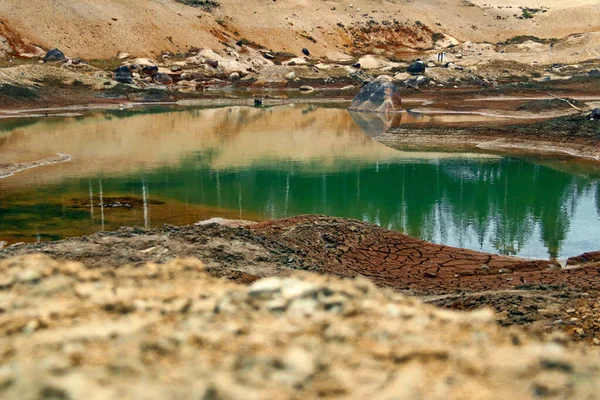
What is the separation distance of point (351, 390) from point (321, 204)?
693 inches

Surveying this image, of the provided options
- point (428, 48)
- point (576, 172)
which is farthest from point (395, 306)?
point (428, 48)

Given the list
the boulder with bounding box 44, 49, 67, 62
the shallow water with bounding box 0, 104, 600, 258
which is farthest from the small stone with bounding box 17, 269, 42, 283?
the boulder with bounding box 44, 49, 67, 62

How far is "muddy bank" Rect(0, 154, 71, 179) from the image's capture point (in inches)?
1064

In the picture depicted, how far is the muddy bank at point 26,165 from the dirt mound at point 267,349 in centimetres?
2132

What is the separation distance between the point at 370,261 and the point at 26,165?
20188 mm

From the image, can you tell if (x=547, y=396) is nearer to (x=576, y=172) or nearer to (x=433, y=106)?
(x=576, y=172)

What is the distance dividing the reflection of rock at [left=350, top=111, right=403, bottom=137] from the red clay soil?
86.5ft

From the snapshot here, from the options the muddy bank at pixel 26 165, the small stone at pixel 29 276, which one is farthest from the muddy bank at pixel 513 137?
the small stone at pixel 29 276

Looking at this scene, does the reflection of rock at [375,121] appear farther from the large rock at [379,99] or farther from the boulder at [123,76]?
the boulder at [123,76]

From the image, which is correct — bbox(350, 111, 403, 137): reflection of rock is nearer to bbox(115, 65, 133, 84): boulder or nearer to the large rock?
the large rock

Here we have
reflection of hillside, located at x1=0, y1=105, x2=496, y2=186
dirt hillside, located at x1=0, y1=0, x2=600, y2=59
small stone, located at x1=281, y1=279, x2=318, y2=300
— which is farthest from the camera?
dirt hillside, located at x1=0, y1=0, x2=600, y2=59

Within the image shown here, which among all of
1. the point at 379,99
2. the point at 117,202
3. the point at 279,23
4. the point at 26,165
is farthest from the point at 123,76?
the point at 279,23

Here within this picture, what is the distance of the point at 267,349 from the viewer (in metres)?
5.82

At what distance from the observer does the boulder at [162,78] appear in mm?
74625
